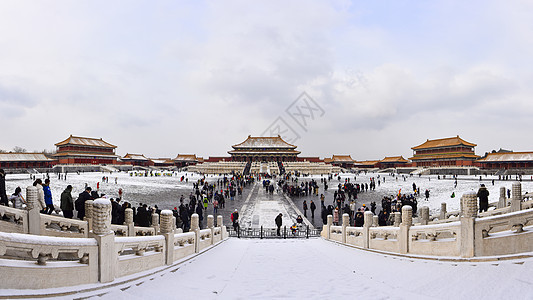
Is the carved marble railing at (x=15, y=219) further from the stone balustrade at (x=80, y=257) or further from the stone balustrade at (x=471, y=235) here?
the stone balustrade at (x=471, y=235)

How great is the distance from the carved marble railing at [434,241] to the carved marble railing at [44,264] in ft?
22.2

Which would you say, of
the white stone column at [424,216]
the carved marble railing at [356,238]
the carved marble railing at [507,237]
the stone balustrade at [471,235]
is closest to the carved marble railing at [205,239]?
the carved marble railing at [356,238]

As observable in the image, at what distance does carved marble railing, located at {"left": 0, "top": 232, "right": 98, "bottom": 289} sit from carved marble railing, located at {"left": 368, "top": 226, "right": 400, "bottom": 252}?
695 cm

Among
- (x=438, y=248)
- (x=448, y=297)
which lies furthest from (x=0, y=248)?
(x=438, y=248)

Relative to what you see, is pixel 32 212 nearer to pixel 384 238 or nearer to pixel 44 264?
pixel 44 264

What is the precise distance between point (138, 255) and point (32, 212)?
3.63 m

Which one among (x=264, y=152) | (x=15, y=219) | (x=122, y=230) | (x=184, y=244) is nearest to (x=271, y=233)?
(x=184, y=244)

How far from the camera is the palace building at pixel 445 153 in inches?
2126

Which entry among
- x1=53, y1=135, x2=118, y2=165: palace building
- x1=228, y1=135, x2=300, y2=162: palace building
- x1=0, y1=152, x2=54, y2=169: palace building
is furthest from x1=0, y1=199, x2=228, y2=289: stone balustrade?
x1=53, y1=135, x2=118, y2=165: palace building

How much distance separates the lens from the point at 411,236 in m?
6.83

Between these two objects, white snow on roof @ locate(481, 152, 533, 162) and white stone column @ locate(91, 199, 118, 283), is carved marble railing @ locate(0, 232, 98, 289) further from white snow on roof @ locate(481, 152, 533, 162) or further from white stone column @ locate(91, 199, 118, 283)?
white snow on roof @ locate(481, 152, 533, 162)

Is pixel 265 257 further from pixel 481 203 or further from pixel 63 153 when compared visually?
pixel 63 153

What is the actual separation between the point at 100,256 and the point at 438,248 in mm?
6772

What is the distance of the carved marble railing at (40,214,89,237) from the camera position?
22.4 ft
